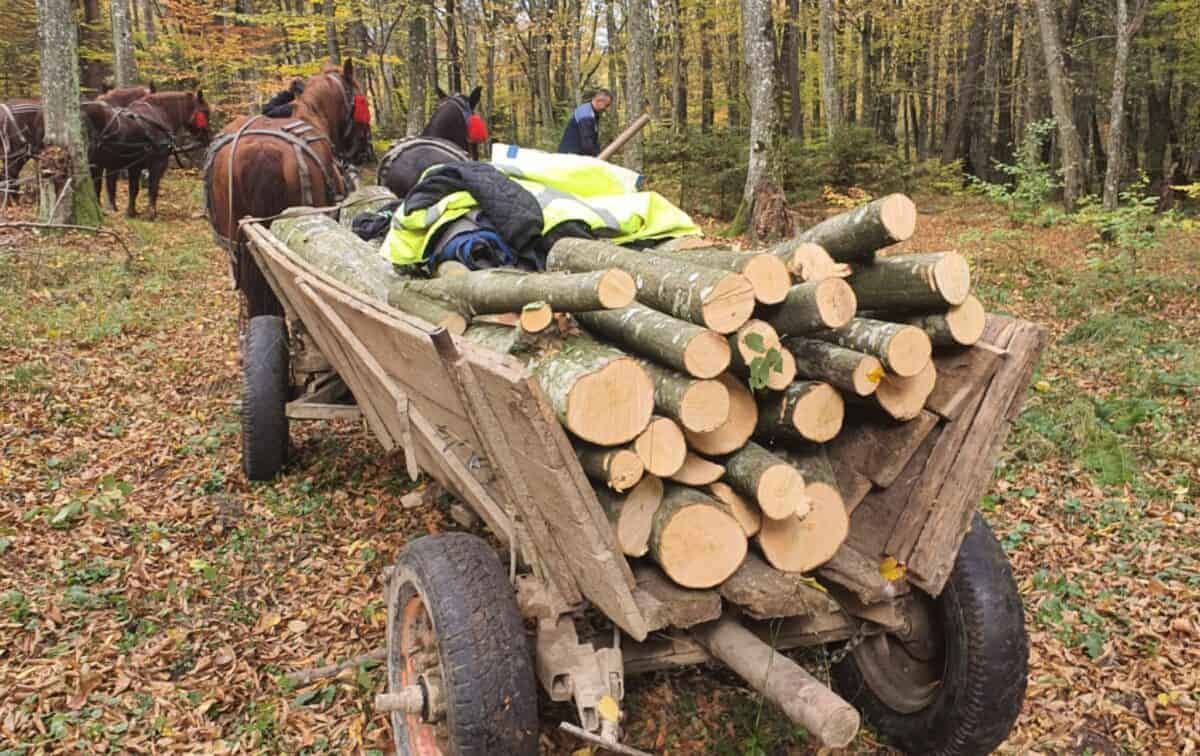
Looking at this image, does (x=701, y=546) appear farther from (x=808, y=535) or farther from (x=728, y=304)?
(x=728, y=304)

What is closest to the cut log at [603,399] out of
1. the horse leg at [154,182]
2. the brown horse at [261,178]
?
the brown horse at [261,178]

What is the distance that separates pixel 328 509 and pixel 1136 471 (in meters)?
4.81

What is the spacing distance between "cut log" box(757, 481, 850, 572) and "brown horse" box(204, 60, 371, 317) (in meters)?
5.35

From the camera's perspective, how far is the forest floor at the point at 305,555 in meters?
3.27

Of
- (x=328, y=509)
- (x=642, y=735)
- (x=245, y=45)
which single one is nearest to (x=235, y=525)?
(x=328, y=509)

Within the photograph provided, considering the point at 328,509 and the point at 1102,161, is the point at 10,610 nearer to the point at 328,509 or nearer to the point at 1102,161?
the point at 328,509

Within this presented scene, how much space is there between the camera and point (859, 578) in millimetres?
2562

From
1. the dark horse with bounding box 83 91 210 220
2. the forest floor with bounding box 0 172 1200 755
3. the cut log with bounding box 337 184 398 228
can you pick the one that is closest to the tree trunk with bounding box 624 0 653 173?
the forest floor with bounding box 0 172 1200 755

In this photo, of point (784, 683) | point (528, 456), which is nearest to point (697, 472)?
point (528, 456)

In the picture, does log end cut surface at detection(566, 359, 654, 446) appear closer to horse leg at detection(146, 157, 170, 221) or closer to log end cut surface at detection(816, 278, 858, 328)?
A: log end cut surface at detection(816, 278, 858, 328)

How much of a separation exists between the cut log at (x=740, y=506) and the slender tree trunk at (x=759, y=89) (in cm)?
938

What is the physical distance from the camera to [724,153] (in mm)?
16031

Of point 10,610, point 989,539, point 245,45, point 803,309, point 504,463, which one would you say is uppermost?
point 245,45

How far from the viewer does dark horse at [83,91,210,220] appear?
14.4m
